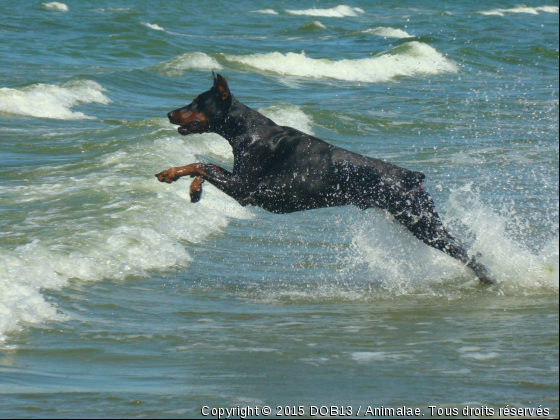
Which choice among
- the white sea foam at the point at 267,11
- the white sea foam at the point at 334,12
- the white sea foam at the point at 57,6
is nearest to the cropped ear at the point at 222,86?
the white sea foam at the point at 57,6

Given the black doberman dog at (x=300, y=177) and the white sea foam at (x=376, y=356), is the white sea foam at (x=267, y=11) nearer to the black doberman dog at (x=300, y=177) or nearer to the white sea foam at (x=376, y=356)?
the black doberman dog at (x=300, y=177)

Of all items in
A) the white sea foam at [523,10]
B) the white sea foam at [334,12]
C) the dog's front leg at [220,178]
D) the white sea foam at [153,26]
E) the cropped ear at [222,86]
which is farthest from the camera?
the white sea foam at [523,10]

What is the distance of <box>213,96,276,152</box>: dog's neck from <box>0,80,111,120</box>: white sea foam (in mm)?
9515

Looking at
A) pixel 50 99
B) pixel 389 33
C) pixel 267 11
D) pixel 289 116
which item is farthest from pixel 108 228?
pixel 267 11

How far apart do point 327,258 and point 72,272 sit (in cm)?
240

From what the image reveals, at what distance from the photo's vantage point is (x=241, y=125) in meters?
7.10

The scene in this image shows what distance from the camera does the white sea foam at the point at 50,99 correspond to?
52.5ft

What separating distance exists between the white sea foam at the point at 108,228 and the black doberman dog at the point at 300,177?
3.85 ft

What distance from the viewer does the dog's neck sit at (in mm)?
7066

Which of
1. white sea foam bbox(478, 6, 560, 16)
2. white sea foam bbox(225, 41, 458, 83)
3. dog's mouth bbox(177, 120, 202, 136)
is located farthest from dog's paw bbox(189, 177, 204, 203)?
white sea foam bbox(478, 6, 560, 16)

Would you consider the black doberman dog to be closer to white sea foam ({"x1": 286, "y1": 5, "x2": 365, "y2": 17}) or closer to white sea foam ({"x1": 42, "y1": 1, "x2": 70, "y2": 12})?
white sea foam ({"x1": 42, "y1": 1, "x2": 70, "y2": 12})

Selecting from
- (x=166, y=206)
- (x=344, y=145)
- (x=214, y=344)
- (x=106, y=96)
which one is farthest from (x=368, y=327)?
(x=106, y=96)

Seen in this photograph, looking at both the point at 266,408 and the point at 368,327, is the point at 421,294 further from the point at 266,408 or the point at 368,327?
the point at 266,408

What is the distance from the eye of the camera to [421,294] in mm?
6617
